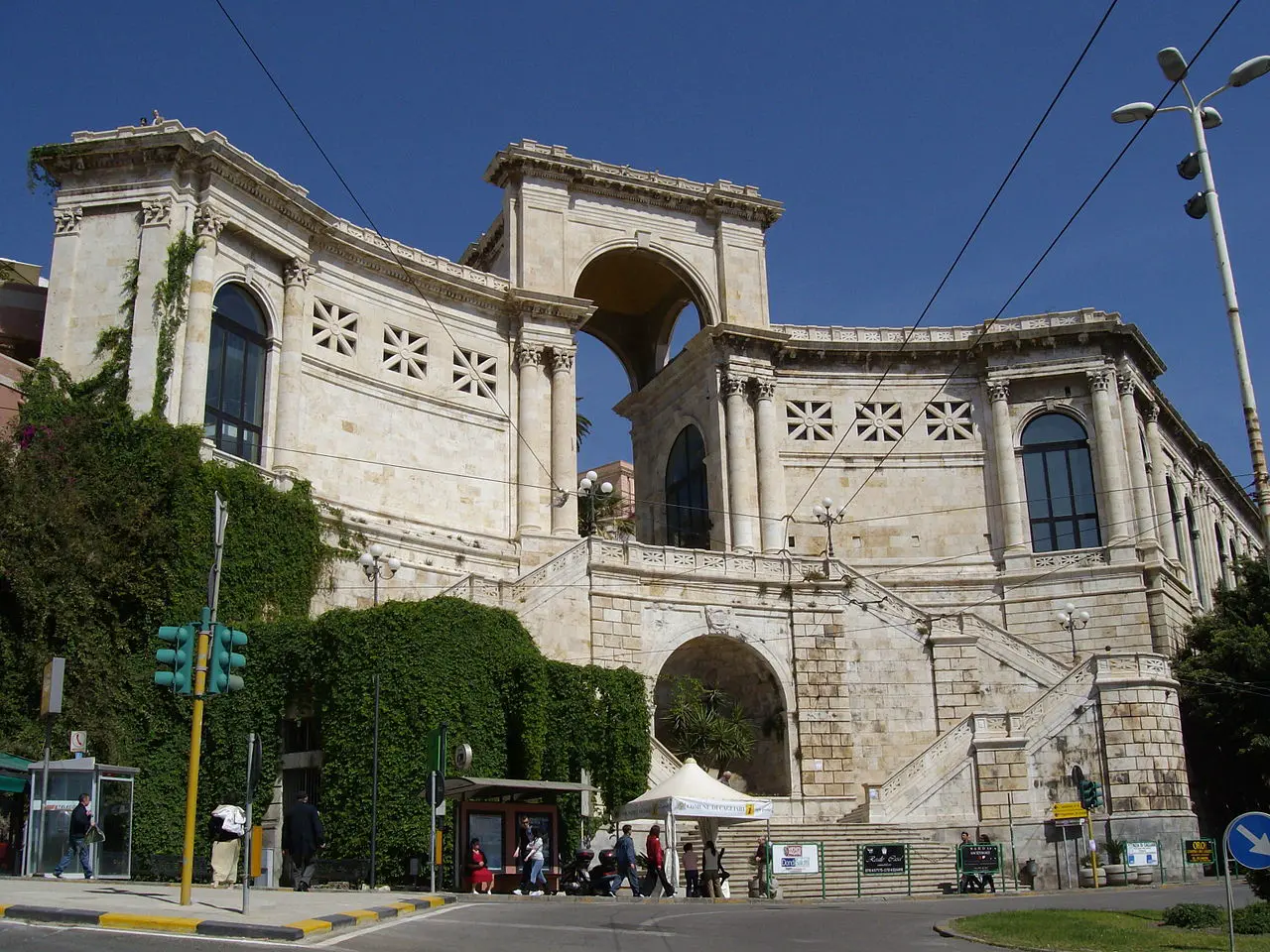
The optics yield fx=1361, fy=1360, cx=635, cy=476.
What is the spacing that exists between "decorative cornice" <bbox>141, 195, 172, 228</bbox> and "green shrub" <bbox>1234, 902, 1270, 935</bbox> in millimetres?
30437

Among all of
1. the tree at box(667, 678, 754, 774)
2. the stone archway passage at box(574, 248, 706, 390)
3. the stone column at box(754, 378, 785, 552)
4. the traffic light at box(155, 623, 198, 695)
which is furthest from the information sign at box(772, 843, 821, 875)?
the stone archway passage at box(574, 248, 706, 390)

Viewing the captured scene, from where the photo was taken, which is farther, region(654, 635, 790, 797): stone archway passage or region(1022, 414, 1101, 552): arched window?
region(1022, 414, 1101, 552): arched window

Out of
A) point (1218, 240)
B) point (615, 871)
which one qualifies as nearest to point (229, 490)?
point (615, 871)

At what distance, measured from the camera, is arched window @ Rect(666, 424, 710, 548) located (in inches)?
2003

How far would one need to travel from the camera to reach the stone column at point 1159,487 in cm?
5103

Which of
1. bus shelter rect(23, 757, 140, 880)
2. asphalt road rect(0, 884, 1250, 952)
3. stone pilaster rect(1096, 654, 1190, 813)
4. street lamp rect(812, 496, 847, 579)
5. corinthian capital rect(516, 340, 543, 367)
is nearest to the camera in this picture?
asphalt road rect(0, 884, 1250, 952)

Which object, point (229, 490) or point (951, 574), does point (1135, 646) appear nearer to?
point (951, 574)

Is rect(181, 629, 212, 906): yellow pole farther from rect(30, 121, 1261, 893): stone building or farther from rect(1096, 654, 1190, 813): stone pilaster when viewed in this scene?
rect(1096, 654, 1190, 813): stone pilaster

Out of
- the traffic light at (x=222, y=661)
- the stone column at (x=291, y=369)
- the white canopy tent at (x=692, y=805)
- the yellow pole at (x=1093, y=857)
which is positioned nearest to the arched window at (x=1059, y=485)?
the yellow pole at (x=1093, y=857)

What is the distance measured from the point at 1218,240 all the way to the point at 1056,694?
67.0ft

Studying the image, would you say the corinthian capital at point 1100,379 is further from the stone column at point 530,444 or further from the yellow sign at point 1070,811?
the stone column at point 530,444

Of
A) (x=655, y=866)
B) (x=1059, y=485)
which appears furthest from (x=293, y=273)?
(x=1059, y=485)

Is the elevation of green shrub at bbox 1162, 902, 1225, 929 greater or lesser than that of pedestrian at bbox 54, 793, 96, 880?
lesser

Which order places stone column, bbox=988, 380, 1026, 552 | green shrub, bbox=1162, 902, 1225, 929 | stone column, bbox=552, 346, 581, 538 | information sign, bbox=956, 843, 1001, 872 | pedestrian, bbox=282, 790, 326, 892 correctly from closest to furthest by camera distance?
green shrub, bbox=1162, 902, 1225, 929, pedestrian, bbox=282, 790, 326, 892, information sign, bbox=956, 843, 1001, 872, stone column, bbox=552, 346, 581, 538, stone column, bbox=988, 380, 1026, 552
